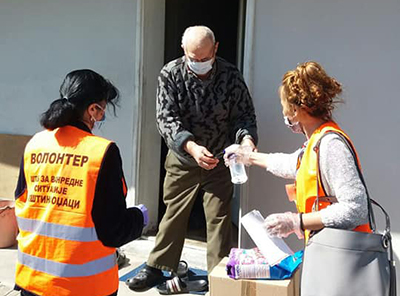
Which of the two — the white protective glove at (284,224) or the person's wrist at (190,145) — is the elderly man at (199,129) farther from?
the white protective glove at (284,224)

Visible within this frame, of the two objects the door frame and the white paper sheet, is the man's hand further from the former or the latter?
the door frame

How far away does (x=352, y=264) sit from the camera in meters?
1.60

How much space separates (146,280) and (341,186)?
79.7 inches

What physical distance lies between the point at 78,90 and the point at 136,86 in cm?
220

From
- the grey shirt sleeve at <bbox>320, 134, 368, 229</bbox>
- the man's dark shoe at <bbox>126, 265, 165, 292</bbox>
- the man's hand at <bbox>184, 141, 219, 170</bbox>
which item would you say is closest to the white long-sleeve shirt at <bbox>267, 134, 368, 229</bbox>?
the grey shirt sleeve at <bbox>320, 134, 368, 229</bbox>

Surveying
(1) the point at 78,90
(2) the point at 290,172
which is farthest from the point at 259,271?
(1) the point at 78,90

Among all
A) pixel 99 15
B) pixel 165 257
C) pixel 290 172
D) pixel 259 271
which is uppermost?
pixel 99 15

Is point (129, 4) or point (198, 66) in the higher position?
point (129, 4)

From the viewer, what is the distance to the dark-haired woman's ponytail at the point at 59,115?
5.46 feet

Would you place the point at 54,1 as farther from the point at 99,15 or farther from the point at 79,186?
the point at 79,186

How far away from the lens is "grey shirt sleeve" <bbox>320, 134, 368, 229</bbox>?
5.23 ft

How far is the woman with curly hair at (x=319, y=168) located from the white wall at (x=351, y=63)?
1.35 m

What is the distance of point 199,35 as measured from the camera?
2.78 m

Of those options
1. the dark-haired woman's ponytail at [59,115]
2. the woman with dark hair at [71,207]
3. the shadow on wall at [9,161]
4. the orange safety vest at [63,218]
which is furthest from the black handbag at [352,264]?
the shadow on wall at [9,161]
